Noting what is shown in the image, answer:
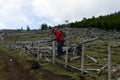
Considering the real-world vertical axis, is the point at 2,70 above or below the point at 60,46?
below

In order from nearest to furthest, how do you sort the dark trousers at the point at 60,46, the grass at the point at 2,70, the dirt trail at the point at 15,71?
1. the dirt trail at the point at 15,71
2. the grass at the point at 2,70
3. the dark trousers at the point at 60,46

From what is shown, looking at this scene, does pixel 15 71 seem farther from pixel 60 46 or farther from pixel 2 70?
pixel 60 46

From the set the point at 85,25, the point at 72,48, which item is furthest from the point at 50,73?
the point at 85,25

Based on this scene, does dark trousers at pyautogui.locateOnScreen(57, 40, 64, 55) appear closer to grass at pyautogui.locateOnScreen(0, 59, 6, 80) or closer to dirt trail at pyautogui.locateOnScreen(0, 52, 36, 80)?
dirt trail at pyautogui.locateOnScreen(0, 52, 36, 80)

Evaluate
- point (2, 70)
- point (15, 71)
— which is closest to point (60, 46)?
point (15, 71)

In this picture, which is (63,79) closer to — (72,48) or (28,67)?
(28,67)

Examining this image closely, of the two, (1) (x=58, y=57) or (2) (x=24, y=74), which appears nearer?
(2) (x=24, y=74)

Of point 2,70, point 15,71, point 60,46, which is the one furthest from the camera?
point 60,46

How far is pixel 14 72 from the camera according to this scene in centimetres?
2791

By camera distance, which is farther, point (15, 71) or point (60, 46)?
point (60, 46)

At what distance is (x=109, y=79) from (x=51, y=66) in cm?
822

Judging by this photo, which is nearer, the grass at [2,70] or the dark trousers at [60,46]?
the grass at [2,70]

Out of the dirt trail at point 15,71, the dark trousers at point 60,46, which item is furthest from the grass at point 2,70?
the dark trousers at point 60,46

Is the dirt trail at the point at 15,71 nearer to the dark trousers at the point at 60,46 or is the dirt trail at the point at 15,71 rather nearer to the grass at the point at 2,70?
the grass at the point at 2,70
